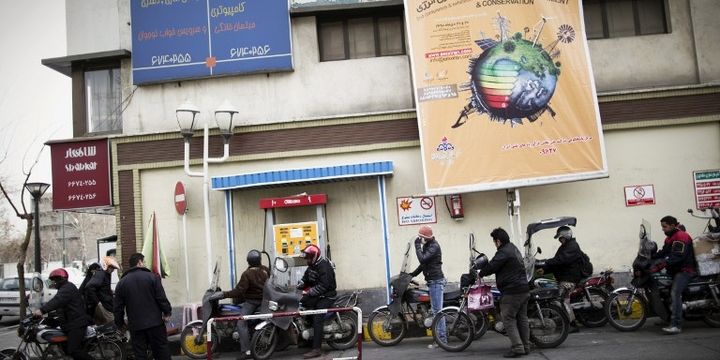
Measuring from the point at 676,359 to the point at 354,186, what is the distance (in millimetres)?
7459

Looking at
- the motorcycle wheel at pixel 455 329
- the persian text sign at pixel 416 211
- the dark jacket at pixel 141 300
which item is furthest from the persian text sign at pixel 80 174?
the motorcycle wheel at pixel 455 329

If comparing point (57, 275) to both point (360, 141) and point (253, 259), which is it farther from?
point (360, 141)

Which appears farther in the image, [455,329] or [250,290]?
[250,290]

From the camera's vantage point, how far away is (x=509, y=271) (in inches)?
356

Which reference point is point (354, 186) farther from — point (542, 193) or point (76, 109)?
point (76, 109)

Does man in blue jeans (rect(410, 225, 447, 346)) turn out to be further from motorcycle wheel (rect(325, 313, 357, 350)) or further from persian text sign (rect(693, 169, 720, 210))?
persian text sign (rect(693, 169, 720, 210))

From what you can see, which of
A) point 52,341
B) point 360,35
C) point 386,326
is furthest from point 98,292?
point 360,35

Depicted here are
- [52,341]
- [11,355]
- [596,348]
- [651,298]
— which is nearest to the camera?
[596,348]

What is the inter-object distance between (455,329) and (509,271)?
138 cm

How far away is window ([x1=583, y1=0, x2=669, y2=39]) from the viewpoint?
47.3 feet

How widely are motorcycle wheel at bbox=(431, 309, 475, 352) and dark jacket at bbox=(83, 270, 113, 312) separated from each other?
5608mm

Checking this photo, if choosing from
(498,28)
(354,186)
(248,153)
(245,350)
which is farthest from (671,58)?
(245,350)

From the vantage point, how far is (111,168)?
555 inches

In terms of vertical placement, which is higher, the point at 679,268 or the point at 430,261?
the point at 430,261
